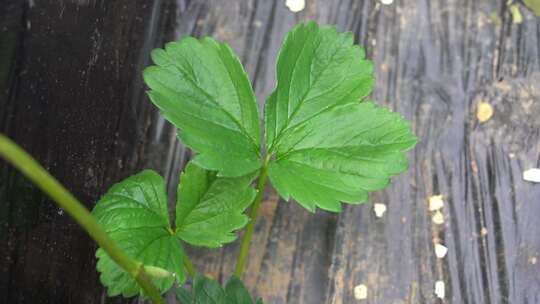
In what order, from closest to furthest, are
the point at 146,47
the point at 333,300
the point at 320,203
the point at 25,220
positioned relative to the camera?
the point at 25,220, the point at 320,203, the point at 333,300, the point at 146,47

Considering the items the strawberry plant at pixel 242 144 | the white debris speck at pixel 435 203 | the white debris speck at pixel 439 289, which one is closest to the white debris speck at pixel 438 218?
the white debris speck at pixel 435 203

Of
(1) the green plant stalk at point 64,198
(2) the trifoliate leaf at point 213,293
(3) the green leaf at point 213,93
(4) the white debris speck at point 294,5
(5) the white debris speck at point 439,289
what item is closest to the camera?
(1) the green plant stalk at point 64,198

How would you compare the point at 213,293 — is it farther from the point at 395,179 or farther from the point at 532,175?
the point at 532,175

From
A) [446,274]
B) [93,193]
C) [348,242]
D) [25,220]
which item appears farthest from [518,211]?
[25,220]

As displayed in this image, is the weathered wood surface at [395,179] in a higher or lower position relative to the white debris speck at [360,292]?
higher

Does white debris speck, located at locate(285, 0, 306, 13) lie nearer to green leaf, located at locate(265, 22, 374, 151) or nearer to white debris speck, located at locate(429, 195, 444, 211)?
green leaf, located at locate(265, 22, 374, 151)

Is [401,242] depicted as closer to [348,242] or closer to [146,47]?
[348,242]

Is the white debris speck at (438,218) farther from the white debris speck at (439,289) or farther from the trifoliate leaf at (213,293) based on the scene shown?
the trifoliate leaf at (213,293)
